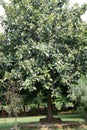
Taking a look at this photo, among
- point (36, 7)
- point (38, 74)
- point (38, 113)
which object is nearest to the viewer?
point (38, 74)

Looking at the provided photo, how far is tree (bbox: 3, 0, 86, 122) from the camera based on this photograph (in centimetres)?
2008

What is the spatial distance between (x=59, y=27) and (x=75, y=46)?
1.56m

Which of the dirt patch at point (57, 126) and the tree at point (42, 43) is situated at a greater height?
the tree at point (42, 43)

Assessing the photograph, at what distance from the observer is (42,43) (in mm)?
20359

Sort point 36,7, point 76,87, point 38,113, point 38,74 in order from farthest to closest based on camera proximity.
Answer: point 38,113
point 36,7
point 38,74
point 76,87

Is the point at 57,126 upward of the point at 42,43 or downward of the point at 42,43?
downward

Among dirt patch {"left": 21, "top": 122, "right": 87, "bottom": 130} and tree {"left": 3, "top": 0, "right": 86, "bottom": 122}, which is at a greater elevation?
tree {"left": 3, "top": 0, "right": 86, "bottom": 122}

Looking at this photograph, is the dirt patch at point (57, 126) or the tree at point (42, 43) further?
the dirt patch at point (57, 126)

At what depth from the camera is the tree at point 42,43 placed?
65.9ft

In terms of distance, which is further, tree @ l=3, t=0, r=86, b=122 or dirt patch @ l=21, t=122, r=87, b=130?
dirt patch @ l=21, t=122, r=87, b=130

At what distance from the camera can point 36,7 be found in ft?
70.6

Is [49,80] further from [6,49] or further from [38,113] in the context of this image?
[38,113]

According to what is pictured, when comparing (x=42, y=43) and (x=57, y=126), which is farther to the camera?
(x=57, y=126)

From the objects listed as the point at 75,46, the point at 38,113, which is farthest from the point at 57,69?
the point at 38,113
